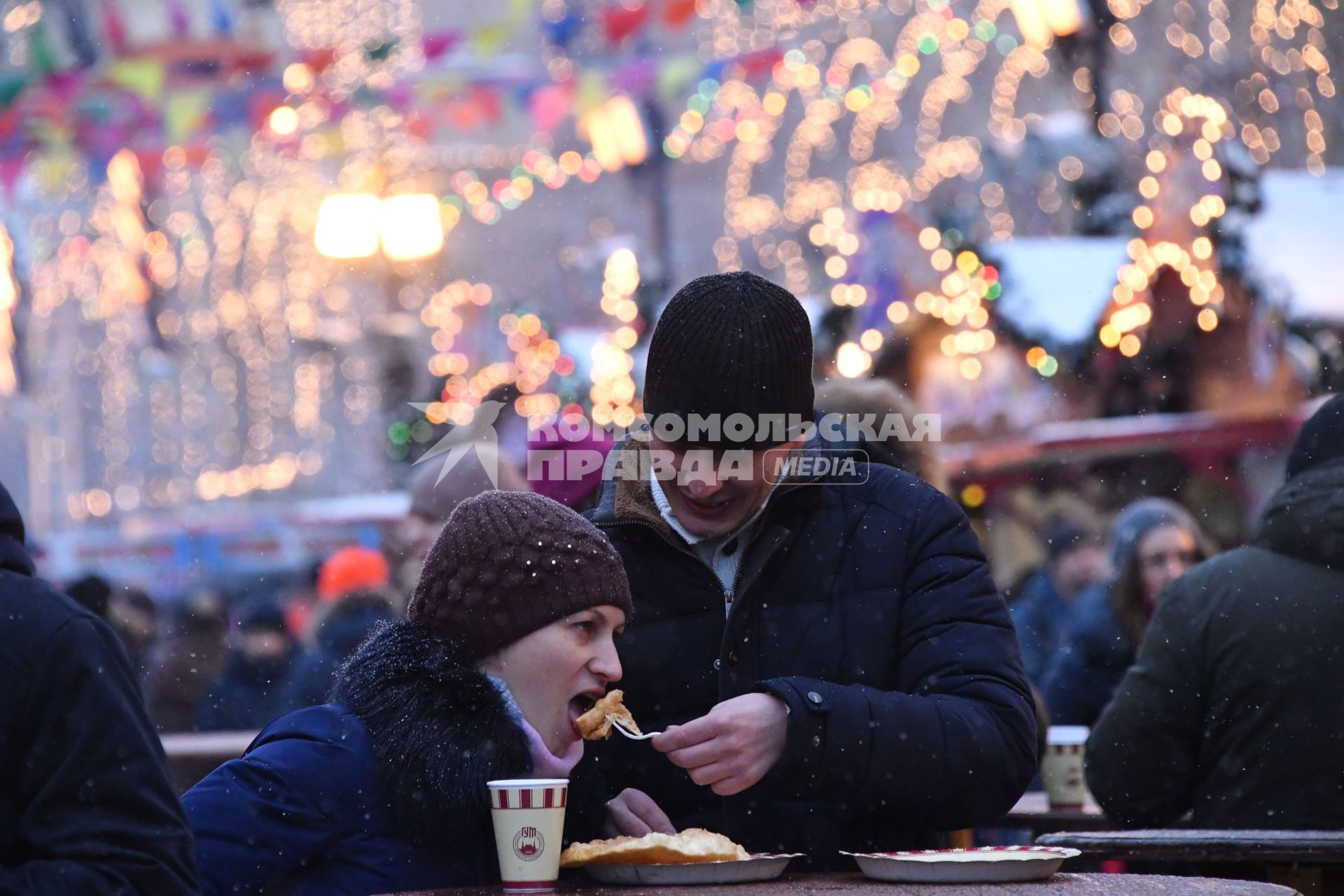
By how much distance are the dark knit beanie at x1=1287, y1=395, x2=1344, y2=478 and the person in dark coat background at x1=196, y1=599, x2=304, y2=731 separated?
518 centimetres

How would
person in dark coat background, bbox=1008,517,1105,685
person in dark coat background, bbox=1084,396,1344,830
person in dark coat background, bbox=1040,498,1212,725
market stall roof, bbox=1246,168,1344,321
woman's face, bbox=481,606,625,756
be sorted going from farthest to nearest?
1. market stall roof, bbox=1246,168,1344,321
2. person in dark coat background, bbox=1008,517,1105,685
3. person in dark coat background, bbox=1040,498,1212,725
4. person in dark coat background, bbox=1084,396,1344,830
5. woman's face, bbox=481,606,625,756

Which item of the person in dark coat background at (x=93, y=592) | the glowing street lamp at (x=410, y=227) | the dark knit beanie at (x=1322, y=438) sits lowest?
the person in dark coat background at (x=93, y=592)

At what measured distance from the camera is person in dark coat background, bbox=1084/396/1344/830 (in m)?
4.25

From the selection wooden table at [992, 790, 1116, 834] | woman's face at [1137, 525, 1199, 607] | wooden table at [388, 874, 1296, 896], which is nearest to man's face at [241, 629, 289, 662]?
woman's face at [1137, 525, 1199, 607]

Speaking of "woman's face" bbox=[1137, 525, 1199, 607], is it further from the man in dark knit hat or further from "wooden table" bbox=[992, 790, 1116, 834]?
the man in dark knit hat

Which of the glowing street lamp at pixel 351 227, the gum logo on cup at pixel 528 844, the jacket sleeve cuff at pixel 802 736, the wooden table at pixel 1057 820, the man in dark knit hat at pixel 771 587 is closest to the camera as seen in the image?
the gum logo on cup at pixel 528 844

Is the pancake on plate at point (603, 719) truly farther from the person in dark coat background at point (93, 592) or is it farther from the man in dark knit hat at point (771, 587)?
the person in dark coat background at point (93, 592)

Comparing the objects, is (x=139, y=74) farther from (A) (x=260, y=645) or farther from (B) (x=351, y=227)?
(A) (x=260, y=645)

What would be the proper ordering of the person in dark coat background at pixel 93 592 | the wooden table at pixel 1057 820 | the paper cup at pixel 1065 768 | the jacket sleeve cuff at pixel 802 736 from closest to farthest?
the jacket sleeve cuff at pixel 802 736, the wooden table at pixel 1057 820, the paper cup at pixel 1065 768, the person in dark coat background at pixel 93 592

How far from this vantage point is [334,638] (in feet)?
21.3

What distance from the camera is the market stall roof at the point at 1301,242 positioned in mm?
10734

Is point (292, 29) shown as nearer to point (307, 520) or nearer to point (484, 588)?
point (307, 520)

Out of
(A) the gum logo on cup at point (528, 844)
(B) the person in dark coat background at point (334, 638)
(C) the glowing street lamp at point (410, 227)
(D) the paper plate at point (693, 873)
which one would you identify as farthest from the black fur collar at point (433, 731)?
(C) the glowing street lamp at point (410, 227)

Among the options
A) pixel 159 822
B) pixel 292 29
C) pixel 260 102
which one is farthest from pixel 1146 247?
pixel 292 29
